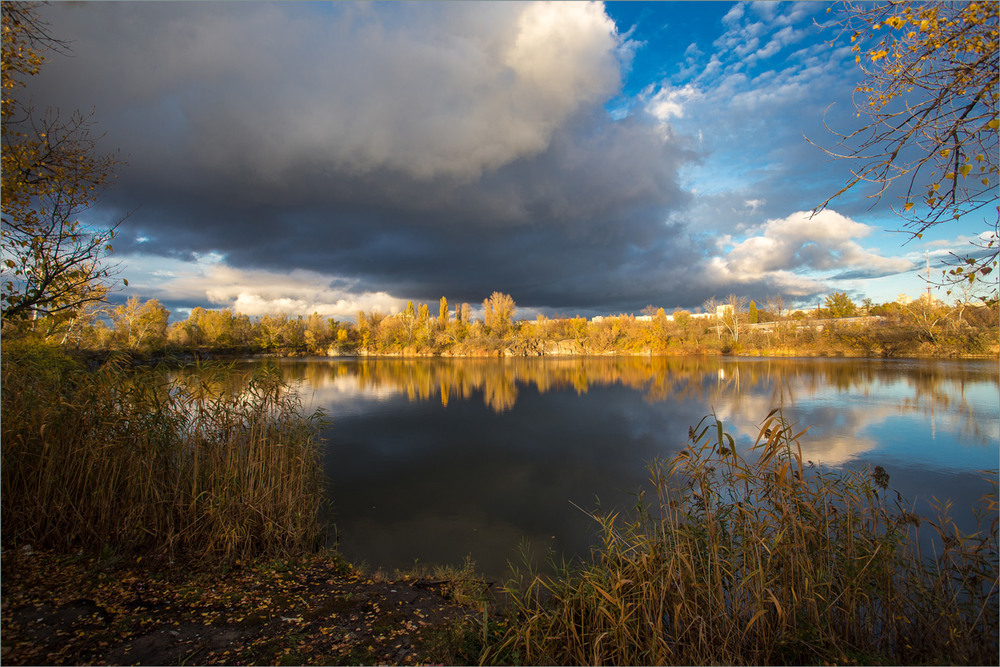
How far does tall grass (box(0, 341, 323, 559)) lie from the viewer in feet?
16.0

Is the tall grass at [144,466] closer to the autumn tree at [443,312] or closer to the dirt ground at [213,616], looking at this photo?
the dirt ground at [213,616]

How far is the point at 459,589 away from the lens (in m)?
4.84

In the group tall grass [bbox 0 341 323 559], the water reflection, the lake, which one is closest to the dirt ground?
tall grass [bbox 0 341 323 559]

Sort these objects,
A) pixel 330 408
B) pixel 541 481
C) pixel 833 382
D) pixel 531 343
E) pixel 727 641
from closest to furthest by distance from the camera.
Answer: pixel 727 641
pixel 541 481
pixel 330 408
pixel 833 382
pixel 531 343

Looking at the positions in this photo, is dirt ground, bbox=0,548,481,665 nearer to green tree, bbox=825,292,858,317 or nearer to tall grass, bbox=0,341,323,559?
tall grass, bbox=0,341,323,559

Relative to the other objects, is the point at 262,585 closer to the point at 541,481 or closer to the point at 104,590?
the point at 104,590

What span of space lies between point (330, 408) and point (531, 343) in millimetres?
51135

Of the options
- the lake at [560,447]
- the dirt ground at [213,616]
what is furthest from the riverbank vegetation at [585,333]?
the dirt ground at [213,616]

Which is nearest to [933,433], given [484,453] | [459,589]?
[484,453]

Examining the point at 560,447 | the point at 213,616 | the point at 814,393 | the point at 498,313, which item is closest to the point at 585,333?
the point at 498,313

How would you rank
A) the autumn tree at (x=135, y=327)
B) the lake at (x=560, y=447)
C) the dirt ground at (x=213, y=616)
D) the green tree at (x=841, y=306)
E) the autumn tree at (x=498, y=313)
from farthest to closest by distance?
the autumn tree at (x=498, y=313)
the green tree at (x=841, y=306)
the autumn tree at (x=135, y=327)
the lake at (x=560, y=447)
the dirt ground at (x=213, y=616)

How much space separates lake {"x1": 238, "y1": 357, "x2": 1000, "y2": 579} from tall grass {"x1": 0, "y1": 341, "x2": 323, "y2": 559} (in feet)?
4.30

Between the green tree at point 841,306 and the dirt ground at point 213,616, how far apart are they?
6641cm

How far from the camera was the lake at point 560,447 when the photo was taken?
23.4ft
